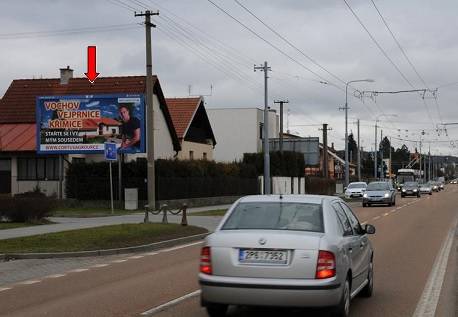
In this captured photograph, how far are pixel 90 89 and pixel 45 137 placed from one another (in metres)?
6.64

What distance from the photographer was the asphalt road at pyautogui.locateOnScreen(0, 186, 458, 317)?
8820mm

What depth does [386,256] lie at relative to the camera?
48.7ft

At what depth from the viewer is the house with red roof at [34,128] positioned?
3931cm

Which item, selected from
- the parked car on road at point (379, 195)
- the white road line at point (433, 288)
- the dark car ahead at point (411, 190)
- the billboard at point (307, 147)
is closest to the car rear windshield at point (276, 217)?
the white road line at point (433, 288)

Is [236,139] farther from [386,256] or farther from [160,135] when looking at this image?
[386,256]

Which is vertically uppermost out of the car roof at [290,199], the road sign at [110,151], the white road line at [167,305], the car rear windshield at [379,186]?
the road sign at [110,151]

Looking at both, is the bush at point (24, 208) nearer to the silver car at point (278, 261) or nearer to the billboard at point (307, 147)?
the silver car at point (278, 261)

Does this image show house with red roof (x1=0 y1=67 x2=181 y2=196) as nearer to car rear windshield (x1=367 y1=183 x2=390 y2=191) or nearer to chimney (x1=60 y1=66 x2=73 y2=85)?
chimney (x1=60 y1=66 x2=73 y2=85)

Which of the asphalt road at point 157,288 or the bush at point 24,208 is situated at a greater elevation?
the bush at point 24,208

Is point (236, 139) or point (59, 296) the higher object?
point (236, 139)

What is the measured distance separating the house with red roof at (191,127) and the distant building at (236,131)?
61.2ft

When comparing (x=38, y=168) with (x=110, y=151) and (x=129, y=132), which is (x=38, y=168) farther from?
(x=110, y=151)

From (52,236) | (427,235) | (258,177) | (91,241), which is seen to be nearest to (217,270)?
(91,241)

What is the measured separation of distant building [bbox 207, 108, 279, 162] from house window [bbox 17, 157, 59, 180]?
37.8m
